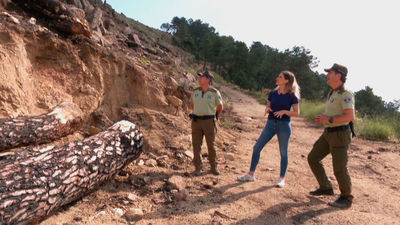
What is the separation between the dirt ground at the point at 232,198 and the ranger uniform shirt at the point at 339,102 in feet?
3.93

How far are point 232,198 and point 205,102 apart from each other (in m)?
1.56

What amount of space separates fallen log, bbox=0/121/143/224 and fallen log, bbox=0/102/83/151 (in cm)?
71

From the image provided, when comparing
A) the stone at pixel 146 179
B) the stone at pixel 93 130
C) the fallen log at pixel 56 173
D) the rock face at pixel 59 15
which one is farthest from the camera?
the rock face at pixel 59 15

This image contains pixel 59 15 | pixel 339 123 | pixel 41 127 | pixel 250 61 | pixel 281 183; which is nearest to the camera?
pixel 339 123

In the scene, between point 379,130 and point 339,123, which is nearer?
point 339,123

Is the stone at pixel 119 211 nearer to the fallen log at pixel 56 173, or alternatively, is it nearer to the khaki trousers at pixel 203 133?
the fallen log at pixel 56 173

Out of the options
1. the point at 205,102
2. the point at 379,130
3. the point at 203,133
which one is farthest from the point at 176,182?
the point at 379,130

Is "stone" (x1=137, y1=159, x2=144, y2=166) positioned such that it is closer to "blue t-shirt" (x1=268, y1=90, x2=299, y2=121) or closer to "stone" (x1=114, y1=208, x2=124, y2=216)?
"stone" (x1=114, y1=208, x2=124, y2=216)

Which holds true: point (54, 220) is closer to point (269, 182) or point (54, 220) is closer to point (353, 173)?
point (269, 182)

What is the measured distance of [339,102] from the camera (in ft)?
11.2

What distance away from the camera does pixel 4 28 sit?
523cm

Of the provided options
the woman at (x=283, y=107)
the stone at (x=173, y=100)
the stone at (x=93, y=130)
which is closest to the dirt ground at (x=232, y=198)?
the woman at (x=283, y=107)

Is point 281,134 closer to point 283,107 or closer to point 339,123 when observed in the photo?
point 283,107

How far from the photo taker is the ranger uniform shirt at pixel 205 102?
14.4 feet
